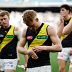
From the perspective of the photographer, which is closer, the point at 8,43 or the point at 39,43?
the point at 39,43

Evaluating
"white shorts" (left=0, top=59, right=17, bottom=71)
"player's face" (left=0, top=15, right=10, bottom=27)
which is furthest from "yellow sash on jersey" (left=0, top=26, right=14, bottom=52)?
"white shorts" (left=0, top=59, right=17, bottom=71)

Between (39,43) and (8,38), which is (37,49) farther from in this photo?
(8,38)

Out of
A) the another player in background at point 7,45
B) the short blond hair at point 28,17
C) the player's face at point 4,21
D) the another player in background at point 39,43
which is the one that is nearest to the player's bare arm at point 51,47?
the another player in background at point 39,43

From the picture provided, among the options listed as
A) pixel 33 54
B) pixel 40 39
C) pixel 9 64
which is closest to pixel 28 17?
pixel 40 39

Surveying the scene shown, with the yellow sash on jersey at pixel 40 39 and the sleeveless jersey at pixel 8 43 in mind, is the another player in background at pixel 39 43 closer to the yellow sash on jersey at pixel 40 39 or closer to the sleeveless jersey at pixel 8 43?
the yellow sash on jersey at pixel 40 39

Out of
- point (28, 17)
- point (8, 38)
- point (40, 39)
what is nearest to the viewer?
point (28, 17)

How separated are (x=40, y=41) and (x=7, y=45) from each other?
57.4 inches

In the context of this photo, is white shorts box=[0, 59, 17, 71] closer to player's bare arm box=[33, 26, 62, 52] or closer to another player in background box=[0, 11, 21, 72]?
another player in background box=[0, 11, 21, 72]

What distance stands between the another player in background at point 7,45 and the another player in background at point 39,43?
46.1 inches

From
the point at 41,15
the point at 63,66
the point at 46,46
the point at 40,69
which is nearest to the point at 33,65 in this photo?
the point at 40,69

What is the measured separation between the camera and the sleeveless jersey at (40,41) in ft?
10.1

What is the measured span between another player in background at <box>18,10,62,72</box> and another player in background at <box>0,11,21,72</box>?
3.84 ft

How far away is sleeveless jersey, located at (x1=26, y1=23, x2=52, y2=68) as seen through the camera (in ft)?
10.1

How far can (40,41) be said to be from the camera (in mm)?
3113
